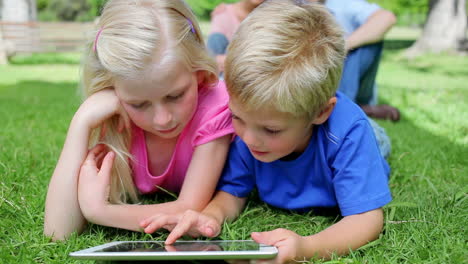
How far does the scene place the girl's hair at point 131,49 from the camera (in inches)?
66.1

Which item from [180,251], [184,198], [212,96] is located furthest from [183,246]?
[212,96]

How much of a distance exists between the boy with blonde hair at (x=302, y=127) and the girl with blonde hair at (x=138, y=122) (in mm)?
202

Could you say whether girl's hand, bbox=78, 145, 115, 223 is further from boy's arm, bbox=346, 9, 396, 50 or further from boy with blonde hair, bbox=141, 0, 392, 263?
boy's arm, bbox=346, 9, 396, 50

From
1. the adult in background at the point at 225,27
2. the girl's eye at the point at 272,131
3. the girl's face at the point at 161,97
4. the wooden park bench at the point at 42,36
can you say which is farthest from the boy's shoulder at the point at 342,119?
the wooden park bench at the point at 42,36

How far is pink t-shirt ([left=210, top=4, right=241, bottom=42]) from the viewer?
3.72 meters

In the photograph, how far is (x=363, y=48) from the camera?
3.54m

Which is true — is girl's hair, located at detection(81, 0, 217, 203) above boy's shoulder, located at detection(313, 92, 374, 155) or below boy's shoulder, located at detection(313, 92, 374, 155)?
above

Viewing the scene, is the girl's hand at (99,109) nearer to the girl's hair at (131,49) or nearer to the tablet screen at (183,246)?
the girl's hair at (131,49)

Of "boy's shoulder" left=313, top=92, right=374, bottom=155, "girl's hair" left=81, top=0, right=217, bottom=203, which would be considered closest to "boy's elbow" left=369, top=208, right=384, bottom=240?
"boy's shoulder" left=313, top=92, right=374, bottom=155

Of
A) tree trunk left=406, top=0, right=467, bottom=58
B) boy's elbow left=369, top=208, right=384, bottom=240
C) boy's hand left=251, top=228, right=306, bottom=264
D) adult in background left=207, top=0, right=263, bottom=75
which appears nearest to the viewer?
boy's hand left=251, top=228, right=306, bottom=264

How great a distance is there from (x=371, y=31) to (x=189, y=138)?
2.12 m

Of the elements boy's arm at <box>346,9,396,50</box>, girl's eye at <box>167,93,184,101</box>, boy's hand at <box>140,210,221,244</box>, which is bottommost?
boy's hand at <box>140,210,221,244</box>

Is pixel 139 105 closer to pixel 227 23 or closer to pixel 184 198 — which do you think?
pixel 184 198

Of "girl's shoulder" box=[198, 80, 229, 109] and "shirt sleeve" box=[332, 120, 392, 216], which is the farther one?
"girl's shoulder" box=[198, 80, 229, 109]
